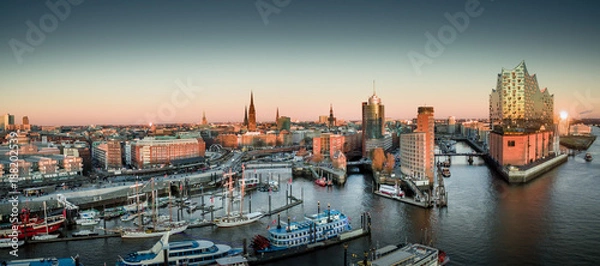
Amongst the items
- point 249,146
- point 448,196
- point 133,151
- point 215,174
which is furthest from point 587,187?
point 249,146

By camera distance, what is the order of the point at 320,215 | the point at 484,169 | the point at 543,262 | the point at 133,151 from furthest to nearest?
the point at 133,151
the point at 484,169
the point at 320,215
the point at 543,262

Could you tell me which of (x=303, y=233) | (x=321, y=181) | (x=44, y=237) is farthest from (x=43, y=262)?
(x=321, y=181)

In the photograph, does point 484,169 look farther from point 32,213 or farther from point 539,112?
point 32,213

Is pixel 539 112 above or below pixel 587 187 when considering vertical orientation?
above

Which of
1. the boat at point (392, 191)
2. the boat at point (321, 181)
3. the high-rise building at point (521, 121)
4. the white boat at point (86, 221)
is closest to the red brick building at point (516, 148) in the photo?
Answer: the high-rise building at point (521, 121)

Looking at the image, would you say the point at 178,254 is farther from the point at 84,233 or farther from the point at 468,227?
the point at 468,227

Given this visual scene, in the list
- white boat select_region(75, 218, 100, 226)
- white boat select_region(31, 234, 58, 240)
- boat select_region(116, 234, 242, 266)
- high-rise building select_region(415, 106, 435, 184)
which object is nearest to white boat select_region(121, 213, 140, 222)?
white boat select_region(75, 218, 100, 226)

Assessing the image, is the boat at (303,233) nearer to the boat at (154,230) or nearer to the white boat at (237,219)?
the white boat at (237,219)
